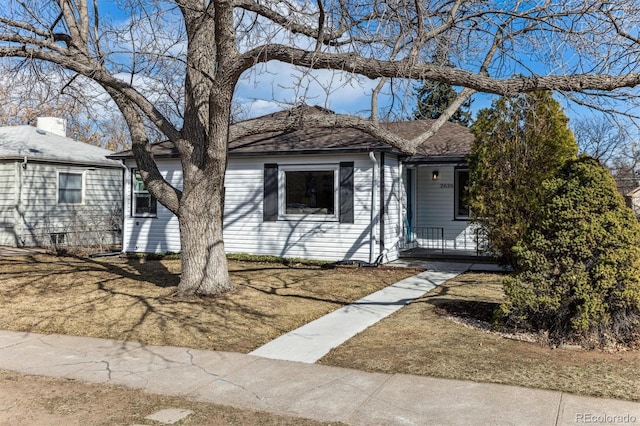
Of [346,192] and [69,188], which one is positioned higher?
[69,188]

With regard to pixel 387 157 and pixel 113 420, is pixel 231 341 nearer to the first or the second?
pixel 113 420

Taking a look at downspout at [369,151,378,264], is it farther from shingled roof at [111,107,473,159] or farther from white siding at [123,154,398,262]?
shingled roof at [111,107,473,159]

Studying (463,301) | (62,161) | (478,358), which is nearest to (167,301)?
(463,301)

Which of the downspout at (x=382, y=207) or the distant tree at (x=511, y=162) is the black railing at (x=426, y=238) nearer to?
the downspout at (x=382, y=207)

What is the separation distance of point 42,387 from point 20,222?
537 inches

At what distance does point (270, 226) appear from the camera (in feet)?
46.5

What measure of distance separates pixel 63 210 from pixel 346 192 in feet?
33.8

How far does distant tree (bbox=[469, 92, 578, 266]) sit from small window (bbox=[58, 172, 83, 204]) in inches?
531

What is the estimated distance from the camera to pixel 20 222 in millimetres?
16500

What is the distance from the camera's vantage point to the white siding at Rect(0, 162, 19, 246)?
16.5m

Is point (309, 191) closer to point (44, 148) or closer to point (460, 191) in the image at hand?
point (460, 191)

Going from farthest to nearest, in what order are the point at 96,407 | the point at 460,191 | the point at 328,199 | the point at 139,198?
the point at 139,198
the point at 460,191
the point at 328,199
the point at 96,407

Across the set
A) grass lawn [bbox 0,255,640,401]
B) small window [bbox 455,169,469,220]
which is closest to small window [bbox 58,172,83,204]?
grass lawn [bbox 0,255,640,401]

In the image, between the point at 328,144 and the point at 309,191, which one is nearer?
Answer: the point at 328,144
